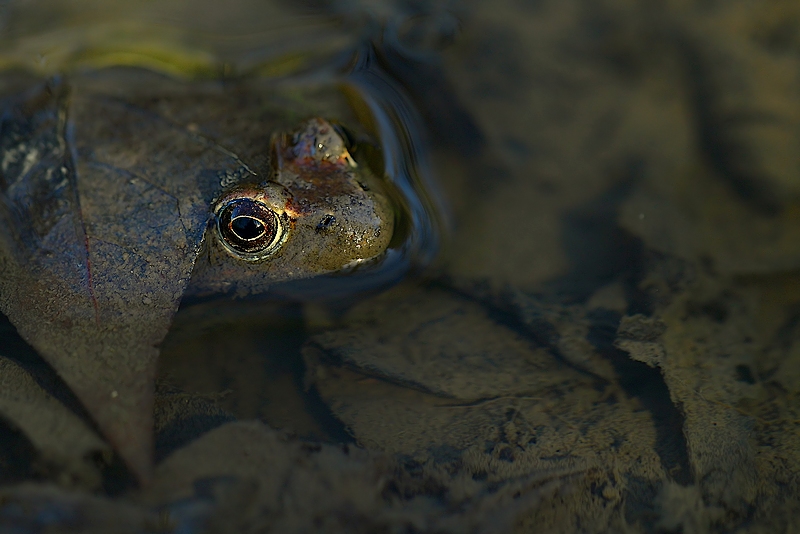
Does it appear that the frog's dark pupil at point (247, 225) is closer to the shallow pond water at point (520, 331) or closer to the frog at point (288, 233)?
the frog at point (288, 233)

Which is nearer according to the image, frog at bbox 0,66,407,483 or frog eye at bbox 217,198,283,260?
frog at bbox 0,66,407,483

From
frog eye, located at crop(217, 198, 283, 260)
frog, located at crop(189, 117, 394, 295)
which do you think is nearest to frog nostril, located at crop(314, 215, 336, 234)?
frog, located at crop(189, 117, 394, 295)

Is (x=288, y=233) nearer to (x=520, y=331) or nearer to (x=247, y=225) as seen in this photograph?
(x=247, y=225)

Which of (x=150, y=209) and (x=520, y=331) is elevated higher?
(x=150, y=209)

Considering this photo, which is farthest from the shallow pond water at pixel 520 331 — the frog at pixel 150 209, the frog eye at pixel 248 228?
the frog eye at pixel 248 228

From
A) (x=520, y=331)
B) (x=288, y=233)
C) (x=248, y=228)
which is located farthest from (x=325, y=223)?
(x=520, y=331)

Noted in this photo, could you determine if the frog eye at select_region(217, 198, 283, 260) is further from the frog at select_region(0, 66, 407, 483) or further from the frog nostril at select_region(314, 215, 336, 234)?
the frog nostril at select_region(314, 215, 336, 234)

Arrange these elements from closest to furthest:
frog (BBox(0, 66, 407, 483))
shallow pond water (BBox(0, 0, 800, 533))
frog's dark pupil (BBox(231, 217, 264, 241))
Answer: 1. shallow pond water (BBox(0, 0, 800, 533))
2. frog (BBox(0, 66, 407, 483))
3. frog's dark pupil (BBox(231, 217, 264, 241))

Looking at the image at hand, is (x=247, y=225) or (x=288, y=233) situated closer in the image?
(x=247, y=225)

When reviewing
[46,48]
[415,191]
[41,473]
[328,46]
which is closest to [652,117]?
[415,191]
